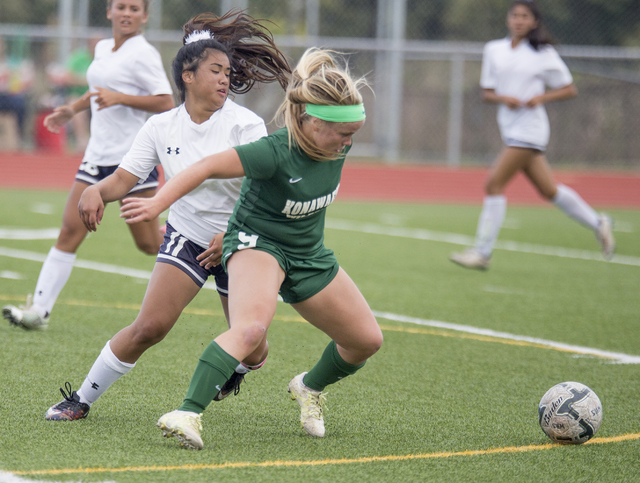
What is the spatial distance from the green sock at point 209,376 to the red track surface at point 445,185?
40.7 feet

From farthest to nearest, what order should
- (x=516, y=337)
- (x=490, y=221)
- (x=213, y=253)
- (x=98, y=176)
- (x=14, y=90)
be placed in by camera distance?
(x=14, y=90), (x=490, y=221), (x=516, y=337), (x=98, y=176), (x=213, y=253)

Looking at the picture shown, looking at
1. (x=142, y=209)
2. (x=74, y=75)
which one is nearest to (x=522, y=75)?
(x=142, y=209)

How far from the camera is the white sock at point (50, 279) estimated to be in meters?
5.46

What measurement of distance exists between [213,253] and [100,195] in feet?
Answer: 1.74

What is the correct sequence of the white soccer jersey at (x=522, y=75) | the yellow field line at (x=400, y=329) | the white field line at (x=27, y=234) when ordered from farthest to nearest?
the white field line at (x=27, y=234) < the white soccer jersey at (x=522, y=75) < the yellow field line at (x=400, y=329)

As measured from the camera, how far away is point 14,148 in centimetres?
1549

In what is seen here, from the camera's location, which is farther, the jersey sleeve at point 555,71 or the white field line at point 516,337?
the jersey sleeve at point 555,71

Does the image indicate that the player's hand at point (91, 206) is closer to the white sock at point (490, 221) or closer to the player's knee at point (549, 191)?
the white sock at point (490, 221)

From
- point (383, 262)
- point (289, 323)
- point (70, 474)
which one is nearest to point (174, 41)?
point (383, 262)

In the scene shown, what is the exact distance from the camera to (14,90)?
15812mm

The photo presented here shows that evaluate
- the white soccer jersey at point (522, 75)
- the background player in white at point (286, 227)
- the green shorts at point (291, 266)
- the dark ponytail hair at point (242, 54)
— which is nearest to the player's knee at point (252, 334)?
the background player in white at point (286, 227)

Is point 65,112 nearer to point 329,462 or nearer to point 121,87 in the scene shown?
point 121,87

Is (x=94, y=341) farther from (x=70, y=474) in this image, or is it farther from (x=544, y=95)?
(x=544, y=95)

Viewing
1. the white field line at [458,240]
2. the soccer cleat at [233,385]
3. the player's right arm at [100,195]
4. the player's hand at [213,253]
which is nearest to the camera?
the player's right arm at [100,195]
